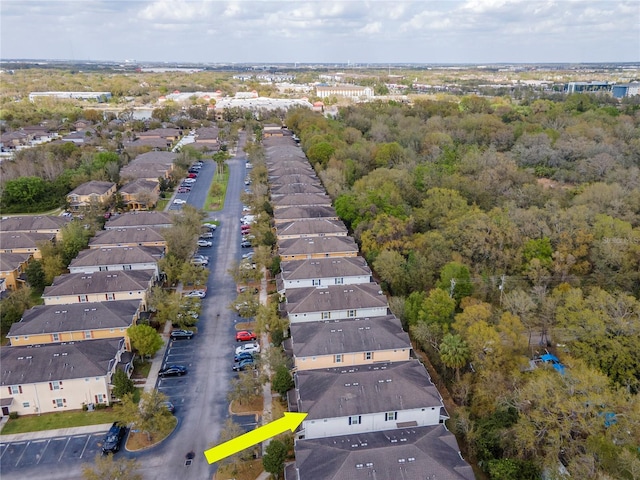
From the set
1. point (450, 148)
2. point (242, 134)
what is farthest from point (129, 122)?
point (450, 148)

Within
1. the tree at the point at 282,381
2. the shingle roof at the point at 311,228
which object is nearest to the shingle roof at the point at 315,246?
the shingle roof at the point at 311,228

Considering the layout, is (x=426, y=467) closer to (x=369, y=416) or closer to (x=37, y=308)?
(x=369, y=416)

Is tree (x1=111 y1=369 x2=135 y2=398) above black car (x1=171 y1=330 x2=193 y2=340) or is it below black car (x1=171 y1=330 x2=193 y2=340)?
above

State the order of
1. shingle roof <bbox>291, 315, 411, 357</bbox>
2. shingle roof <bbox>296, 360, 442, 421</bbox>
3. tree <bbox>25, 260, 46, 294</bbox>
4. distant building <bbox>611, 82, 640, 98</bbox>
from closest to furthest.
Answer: shingle roof <bbox>296, 360, 442, 421</bbox>, shingle roof <bbox>291, 315, 411, 357</bbox>, tree <bbox>25, 260, 46, 294</bbox>, distant building <bbox>611, 82, 640, 98</bbox>

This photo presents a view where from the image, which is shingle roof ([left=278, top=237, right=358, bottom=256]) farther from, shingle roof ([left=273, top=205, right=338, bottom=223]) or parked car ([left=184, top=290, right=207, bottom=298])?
parked car ([left=184, top=290, right=207, bottom=298])

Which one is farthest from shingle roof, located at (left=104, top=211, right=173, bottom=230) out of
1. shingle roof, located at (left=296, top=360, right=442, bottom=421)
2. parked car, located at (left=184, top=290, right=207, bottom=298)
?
shingle roof, located at (left=296, top=360, right=442, bottom=421)

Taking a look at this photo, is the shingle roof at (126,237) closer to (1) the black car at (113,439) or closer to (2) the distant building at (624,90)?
(1) the black car at (113,439)
